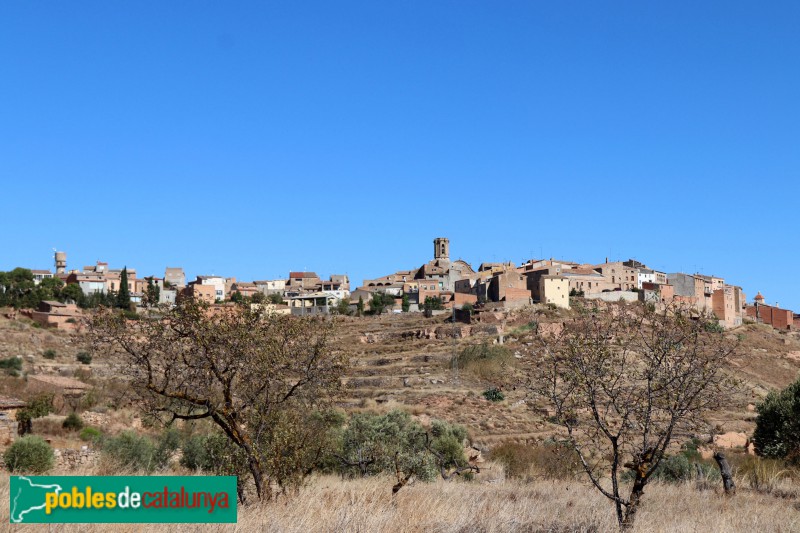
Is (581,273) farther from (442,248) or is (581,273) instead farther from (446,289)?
(442,248)

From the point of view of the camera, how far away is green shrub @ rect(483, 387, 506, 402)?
145 feet

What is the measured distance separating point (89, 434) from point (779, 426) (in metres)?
A: 23.9

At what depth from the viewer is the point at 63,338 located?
58.6m

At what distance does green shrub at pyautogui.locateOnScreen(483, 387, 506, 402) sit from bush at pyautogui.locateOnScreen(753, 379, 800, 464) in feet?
56.5

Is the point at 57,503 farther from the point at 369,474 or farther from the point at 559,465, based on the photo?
the point at 559,465

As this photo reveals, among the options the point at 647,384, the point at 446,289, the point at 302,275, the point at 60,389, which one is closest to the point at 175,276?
the point at 302,275

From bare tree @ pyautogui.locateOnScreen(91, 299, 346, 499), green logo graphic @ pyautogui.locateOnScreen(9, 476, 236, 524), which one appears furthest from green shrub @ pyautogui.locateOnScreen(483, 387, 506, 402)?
green logo graphic @ pyautogui.locateOnScreen(9, 476, 236, 524)

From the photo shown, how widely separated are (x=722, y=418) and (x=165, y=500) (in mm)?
40454

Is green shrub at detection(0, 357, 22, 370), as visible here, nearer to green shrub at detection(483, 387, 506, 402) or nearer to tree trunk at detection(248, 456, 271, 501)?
green shrub at detection(483, 387, 506, 402)

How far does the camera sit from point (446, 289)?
3895 inches

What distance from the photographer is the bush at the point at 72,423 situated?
29.1 metres

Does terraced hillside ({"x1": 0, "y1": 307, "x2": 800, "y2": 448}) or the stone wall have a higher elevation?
terraced hillside ({"x1": 0, "y1": 307, "x2": 800, "y2": 448})

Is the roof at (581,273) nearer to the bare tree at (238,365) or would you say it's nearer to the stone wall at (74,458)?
the stone wall at (74,458)

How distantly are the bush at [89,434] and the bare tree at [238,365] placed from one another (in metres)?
15.9
